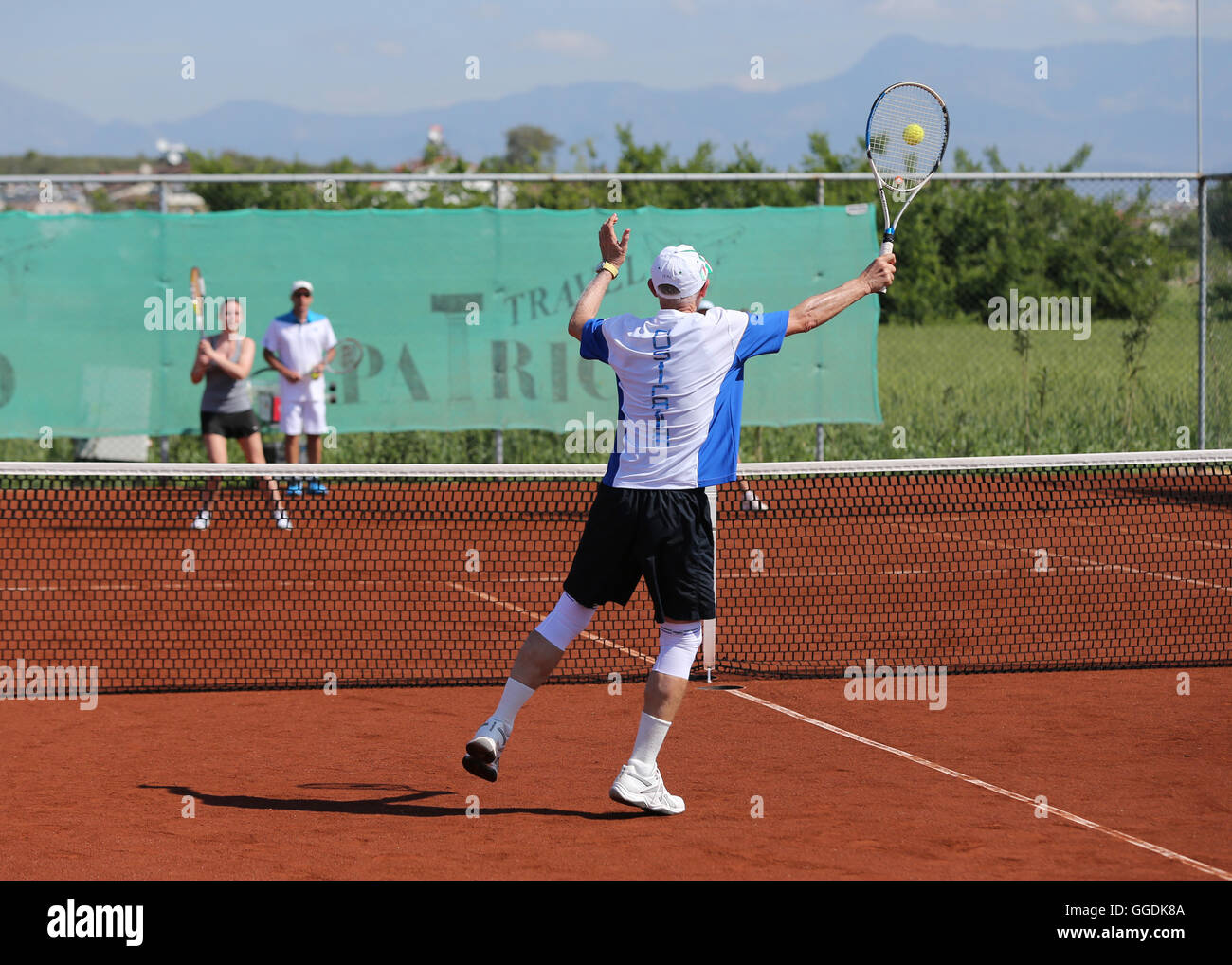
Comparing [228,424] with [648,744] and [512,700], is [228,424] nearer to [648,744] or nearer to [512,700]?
[512,700]

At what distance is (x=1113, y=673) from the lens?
294 inches

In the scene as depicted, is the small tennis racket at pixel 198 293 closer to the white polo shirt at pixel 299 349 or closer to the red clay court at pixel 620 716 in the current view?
the white polo shirt at pixel 299 349

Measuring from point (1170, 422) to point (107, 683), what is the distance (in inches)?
444

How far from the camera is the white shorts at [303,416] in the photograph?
13000 millimetres

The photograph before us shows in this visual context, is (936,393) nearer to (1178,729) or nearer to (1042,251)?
(1042,251)

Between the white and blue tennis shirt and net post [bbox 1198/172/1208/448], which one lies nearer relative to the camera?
the white and blue tennis shirt

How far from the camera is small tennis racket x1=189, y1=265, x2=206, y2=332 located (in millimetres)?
13102

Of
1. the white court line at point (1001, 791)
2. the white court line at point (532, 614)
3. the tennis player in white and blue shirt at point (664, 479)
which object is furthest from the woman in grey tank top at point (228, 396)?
the tennis player in white and blue shirt at point (664, 479)

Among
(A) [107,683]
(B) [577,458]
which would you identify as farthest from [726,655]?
(B) [577,458]

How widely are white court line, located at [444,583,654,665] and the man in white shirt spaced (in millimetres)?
3678

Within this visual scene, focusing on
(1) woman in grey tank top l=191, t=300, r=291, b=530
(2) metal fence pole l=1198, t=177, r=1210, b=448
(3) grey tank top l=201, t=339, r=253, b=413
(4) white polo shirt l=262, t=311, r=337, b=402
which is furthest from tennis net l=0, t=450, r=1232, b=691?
(2) metal fence pole l=1198, t=177, r=1210, b=448

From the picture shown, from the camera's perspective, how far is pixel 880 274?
522 centimetres

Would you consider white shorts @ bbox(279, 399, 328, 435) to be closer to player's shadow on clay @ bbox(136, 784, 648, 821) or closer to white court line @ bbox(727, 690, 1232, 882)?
white court line @ bbox(727, 690, 1232, 882)

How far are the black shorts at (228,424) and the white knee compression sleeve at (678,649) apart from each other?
7670 mm
